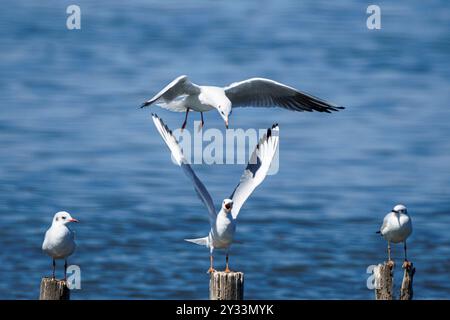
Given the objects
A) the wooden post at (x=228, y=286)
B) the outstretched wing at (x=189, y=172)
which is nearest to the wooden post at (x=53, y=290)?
the wooden post at (x=228, y=286)

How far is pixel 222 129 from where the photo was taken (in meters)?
17.4

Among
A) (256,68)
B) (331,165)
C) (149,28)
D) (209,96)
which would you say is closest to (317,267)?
(209,96)

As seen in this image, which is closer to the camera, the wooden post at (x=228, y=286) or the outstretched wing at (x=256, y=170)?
the wooden post at (x=228, y=286)

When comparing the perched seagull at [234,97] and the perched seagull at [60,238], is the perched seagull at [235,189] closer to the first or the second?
the perched seagull at [60,238]

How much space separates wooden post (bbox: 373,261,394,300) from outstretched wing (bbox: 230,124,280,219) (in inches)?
44.5

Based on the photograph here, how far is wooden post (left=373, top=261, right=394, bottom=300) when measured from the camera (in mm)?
8278

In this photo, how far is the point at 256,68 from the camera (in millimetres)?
22719

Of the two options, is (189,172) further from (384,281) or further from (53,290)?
(384,281)

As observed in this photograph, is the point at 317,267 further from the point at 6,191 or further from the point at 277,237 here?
the point at 6,191

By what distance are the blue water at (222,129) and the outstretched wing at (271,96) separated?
208 centimetres

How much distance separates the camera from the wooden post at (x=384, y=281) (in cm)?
828

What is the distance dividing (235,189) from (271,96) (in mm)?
2420

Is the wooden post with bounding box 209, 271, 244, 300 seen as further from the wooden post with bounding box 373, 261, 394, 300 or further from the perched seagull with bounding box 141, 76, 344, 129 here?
the perched seagull with bounding box 141, 76, 344, 129

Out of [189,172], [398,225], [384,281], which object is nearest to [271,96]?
[398,225]
